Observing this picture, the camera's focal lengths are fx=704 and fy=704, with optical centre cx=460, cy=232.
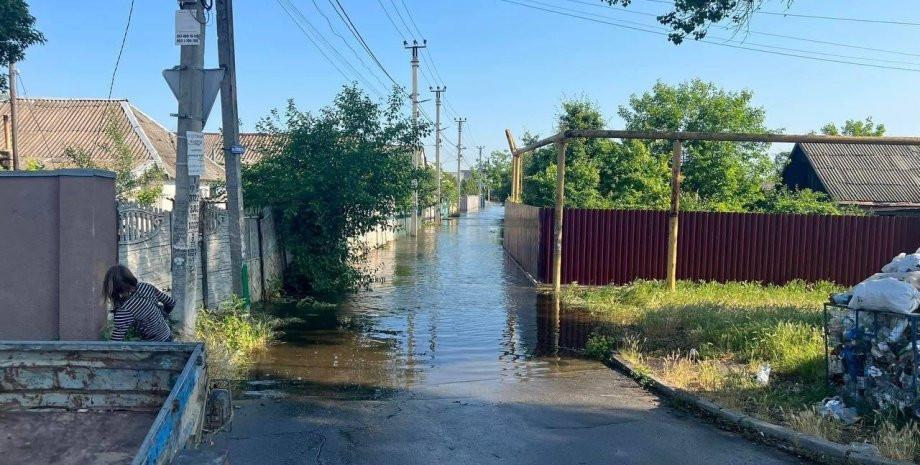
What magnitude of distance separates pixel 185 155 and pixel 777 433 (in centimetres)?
627

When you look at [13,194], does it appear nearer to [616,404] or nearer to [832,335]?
[616,404]

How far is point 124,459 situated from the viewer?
4402mm

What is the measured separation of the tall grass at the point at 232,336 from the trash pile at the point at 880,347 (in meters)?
5.89

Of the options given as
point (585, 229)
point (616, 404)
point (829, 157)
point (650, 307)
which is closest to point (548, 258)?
point (585, 229)

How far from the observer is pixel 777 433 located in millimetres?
5738

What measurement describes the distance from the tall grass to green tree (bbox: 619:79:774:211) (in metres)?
A: 16.1

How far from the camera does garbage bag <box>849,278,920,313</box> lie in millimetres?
5773

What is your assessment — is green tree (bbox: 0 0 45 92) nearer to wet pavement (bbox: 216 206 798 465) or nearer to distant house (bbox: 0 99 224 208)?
wet pavement (bbox: 216 206 798 465)

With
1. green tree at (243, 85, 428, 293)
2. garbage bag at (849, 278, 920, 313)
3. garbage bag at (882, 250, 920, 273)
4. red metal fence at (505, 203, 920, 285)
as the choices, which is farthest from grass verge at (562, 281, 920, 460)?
green tree at (243, 85, 428, 293)

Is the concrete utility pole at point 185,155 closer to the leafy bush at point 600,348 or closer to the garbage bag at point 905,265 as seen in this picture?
the leafy bush at point 600,348

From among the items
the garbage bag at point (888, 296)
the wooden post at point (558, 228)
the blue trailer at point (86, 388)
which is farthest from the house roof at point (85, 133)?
the garbage bag at point (888, 296)

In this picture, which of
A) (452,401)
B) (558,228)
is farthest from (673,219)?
(452,401)

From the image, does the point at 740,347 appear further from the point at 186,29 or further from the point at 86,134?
the point at 86,134

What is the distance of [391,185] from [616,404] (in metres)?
7.30
